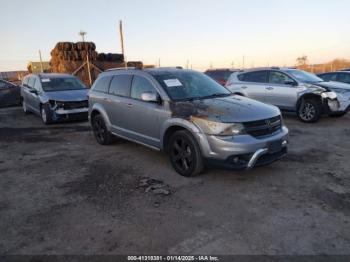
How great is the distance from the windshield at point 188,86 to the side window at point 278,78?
4420 mm

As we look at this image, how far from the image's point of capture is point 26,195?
178 inches

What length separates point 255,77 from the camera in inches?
407

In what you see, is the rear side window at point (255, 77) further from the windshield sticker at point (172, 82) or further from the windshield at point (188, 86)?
the windshield sticker at point (172, 82)

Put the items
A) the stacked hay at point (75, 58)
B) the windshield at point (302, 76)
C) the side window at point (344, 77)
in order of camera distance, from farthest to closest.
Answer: the stacked hay at point (75, 58) → the side window at point (344, 77) → the windshield at point (302, 76)

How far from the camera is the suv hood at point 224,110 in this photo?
4.47 metres

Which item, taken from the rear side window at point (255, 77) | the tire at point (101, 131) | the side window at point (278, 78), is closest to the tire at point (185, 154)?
the tire at point (101, 131)

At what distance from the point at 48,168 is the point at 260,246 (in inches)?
164

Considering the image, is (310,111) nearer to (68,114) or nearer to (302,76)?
(302,76)

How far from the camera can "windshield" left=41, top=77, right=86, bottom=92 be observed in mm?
10508

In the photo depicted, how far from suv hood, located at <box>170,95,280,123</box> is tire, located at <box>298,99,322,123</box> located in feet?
15.3

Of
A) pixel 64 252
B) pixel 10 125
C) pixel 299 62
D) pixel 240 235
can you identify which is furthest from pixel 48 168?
pixel 299 62

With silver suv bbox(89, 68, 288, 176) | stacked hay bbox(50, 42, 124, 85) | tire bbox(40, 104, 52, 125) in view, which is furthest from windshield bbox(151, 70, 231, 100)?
stacked hay bbox(50, 42, 124, 85)

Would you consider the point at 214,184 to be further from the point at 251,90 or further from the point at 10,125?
the point at 10,125

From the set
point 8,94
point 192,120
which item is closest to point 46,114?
point 8,94
